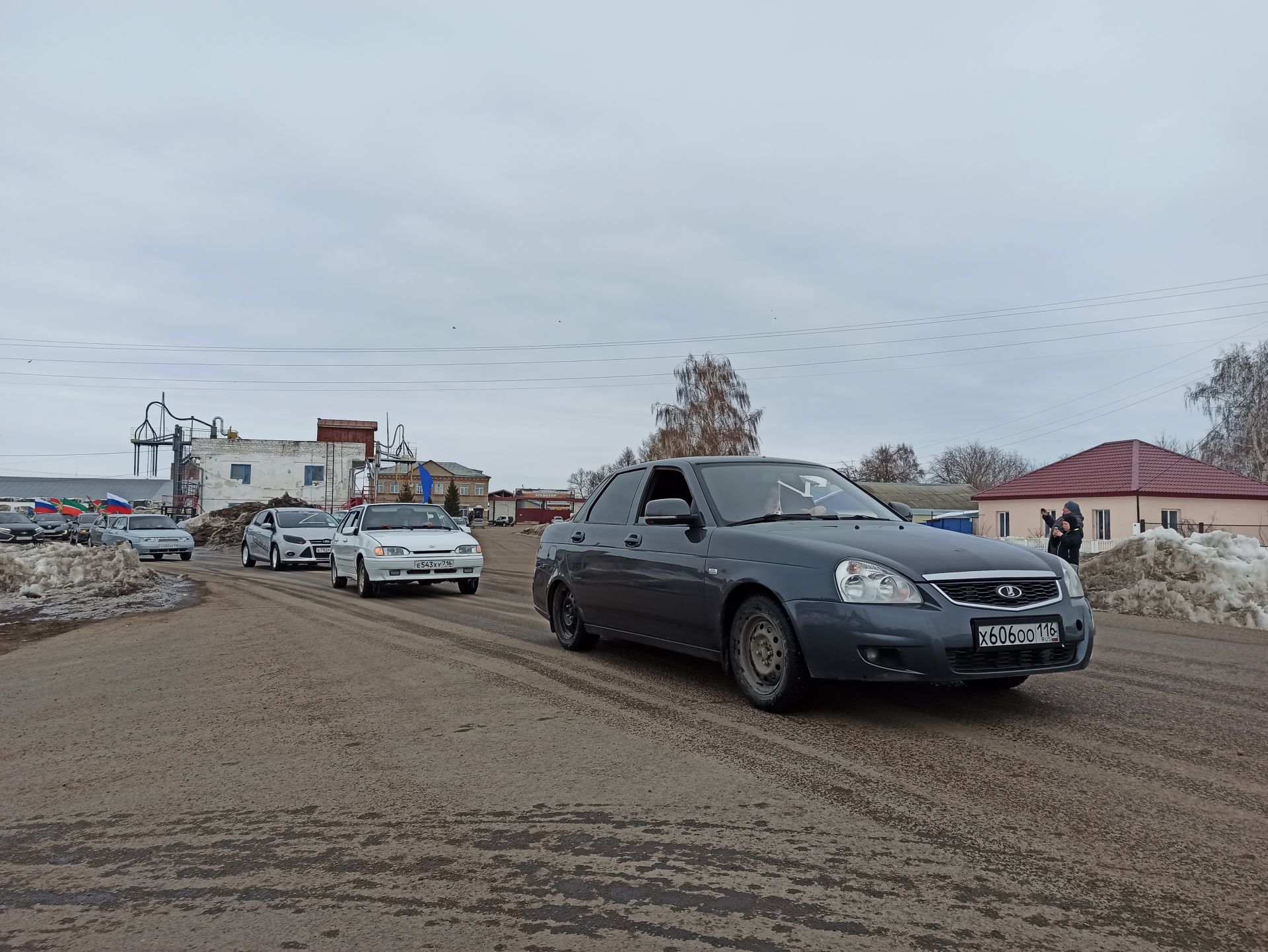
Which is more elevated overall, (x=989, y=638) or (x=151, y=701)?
(x=989, y=638)

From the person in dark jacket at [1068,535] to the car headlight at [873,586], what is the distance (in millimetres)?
12471

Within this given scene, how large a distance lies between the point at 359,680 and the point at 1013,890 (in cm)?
500

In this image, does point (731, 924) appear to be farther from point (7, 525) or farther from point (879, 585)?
point (7, 525)

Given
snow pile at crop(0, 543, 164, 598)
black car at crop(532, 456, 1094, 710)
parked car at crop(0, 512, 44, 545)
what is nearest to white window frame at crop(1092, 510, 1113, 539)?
snow pile at crop(0, 543, 164, 598)

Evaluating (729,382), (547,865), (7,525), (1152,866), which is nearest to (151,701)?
(547,865)

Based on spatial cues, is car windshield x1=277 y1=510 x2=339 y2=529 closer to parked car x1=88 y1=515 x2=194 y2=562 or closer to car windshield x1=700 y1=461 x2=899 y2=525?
parked car x1=88 y1=515 x2=194 y2=562

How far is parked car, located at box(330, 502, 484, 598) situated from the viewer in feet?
46.6

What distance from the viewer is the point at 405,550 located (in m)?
14.3

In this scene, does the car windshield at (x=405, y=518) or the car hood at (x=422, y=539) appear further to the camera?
the car windshield at (x=405, y=518)

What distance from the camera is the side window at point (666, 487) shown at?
266 inches

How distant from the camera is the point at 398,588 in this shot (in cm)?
1608

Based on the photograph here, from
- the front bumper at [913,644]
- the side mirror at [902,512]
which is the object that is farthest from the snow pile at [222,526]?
the front bumper at [913,644]

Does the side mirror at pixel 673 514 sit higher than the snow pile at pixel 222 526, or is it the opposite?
the side mirror at pixel 673 514

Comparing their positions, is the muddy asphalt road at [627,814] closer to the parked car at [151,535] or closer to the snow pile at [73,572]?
the snow pile at [73,572]
